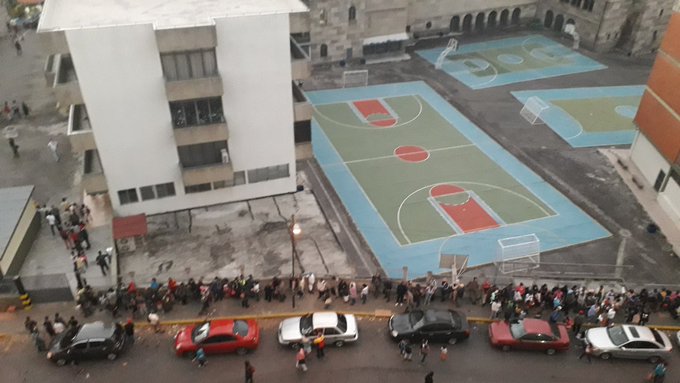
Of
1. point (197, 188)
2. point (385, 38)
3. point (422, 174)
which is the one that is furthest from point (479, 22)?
point (197, 188)

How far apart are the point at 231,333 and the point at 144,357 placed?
174 inches

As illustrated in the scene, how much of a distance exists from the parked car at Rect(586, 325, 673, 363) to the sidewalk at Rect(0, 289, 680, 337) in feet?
7.60

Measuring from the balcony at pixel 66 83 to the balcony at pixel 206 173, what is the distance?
7114 mm

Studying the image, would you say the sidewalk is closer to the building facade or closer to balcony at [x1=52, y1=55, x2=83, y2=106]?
balcony at [x1=52, y1=55, x2=83, y2=106]

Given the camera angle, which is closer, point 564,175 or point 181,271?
point 181,271

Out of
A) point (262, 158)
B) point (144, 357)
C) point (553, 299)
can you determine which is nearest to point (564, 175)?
point (553, 299)

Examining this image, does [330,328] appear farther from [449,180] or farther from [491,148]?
[491,148]

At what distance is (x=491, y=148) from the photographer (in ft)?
157

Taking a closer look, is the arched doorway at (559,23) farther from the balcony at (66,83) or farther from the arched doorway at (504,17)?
the balcony at (66,83)

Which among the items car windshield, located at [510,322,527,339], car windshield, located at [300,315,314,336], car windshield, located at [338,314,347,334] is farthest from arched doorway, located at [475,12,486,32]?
car windshield, located at [300,315,314,336]

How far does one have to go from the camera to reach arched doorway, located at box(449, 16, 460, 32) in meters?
70.7

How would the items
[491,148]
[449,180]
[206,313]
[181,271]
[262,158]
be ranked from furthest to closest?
[491,148], [449,180], [262,158], [181,271], [206,313]

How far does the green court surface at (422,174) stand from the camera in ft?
128

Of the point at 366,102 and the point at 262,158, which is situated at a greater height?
the point at 262,158
